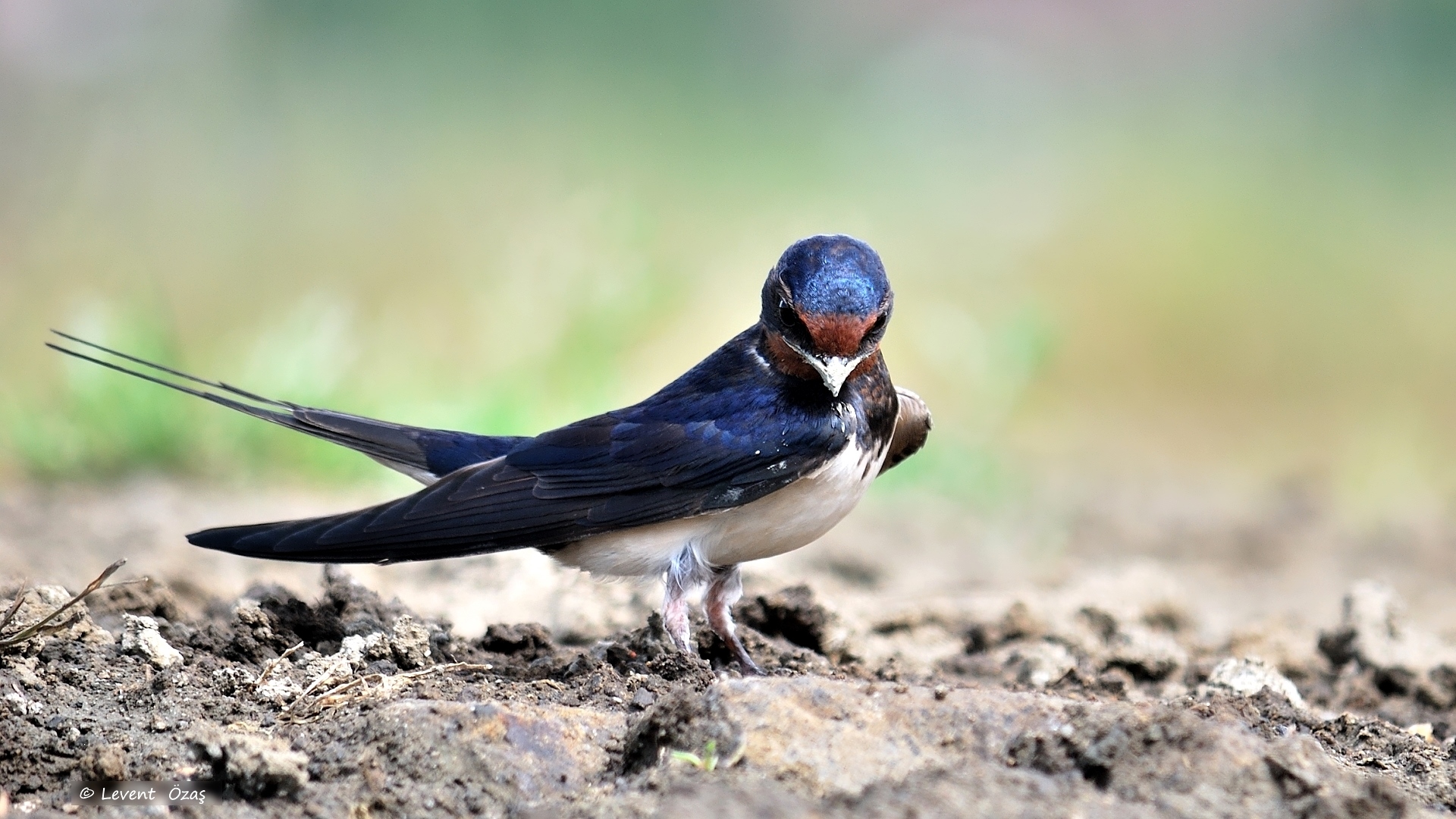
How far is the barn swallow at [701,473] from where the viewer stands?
151 inches

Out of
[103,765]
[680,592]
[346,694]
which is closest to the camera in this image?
[103,765]

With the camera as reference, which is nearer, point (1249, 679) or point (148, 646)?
point (148, 646)

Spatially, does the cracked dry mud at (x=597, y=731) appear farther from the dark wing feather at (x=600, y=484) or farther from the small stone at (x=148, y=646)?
the dark wing feather at (x=600, y=484)

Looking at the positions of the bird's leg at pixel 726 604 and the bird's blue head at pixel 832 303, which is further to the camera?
the bird's leg at pixel 726 604

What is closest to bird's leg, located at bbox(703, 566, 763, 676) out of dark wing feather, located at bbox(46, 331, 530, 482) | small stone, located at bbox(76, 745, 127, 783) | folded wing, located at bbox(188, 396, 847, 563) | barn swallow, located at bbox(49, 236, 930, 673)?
barn swallow, located at bbox(49, 236, 930, 673)

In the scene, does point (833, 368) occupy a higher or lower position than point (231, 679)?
higher

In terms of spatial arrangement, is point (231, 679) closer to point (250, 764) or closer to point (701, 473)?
point (250, 764)

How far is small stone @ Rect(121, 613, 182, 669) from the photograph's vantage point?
3.32 metres

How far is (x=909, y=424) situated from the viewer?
4.59 metres

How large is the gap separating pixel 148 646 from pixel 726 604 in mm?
1494

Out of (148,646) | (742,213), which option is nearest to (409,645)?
(148,646)

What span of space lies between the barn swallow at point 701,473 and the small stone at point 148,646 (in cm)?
36

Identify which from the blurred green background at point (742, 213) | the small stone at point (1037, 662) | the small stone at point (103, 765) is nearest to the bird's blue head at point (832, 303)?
the small stone at point (1037, 662)

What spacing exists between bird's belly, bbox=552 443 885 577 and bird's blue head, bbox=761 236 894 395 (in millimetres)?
255
